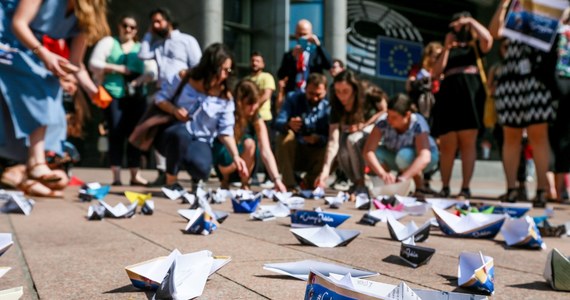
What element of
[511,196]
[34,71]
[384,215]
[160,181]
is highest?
[34,71]

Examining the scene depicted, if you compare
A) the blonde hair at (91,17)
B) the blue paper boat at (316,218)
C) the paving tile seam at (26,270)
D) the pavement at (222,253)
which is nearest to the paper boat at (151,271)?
the pavement at (222,253)

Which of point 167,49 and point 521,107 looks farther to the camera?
point 167,49

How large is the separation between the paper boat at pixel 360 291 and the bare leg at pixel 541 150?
14.0 feet

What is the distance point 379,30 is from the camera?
15.6 meters

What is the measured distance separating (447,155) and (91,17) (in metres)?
3.51

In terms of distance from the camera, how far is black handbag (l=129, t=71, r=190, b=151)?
552 centimetres

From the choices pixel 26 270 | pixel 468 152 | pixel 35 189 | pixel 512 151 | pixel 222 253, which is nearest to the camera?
pixel 26 270

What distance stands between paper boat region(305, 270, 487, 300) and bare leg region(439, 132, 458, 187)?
481 cm

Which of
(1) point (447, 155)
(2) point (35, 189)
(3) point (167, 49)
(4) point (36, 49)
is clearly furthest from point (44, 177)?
(1) point (447, 155)

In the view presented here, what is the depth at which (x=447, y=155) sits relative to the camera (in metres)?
5.97

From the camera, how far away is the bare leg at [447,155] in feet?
19.4

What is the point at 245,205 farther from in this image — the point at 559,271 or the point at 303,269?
the point at 559,271

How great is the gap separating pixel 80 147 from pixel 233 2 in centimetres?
486

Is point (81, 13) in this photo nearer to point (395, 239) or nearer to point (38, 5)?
point (38, 5)
